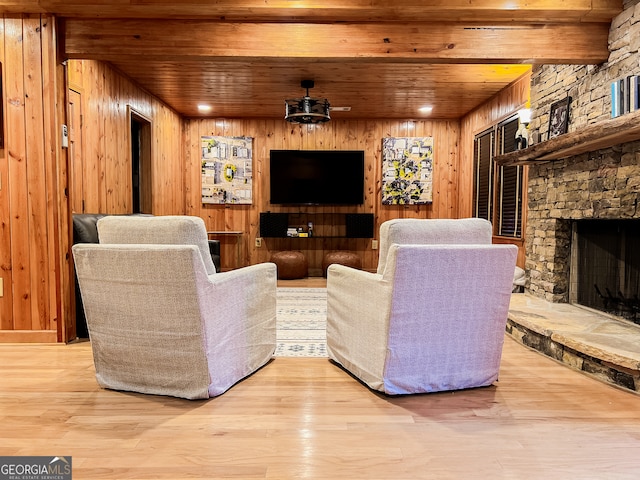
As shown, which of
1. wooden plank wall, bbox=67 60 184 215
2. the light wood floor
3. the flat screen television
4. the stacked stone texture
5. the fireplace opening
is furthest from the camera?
the flat screen television

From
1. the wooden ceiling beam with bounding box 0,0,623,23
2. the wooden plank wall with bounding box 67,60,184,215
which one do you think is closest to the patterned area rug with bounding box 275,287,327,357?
the wooden plank wall with bounding box 67,60,184,215

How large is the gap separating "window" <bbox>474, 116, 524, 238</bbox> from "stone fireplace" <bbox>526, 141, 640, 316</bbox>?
1.70 ft

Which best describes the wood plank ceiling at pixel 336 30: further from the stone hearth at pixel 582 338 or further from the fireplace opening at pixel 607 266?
the stone hearth at pixel 582 338

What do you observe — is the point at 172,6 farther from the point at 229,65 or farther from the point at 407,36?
the point at 407,36

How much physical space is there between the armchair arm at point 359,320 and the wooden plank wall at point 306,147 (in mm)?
4107

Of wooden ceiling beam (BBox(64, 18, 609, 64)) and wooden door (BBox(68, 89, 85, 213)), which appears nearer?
wooden ceiling beam (BBox(64, 18, 609, 64))

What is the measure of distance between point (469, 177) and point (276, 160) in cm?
296

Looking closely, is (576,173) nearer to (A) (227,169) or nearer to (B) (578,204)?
(B) (578,204)

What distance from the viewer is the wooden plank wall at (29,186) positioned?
9.74 feet

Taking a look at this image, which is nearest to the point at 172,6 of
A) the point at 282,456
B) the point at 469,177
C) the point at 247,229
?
the point at 282,456

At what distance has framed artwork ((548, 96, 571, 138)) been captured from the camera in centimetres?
341

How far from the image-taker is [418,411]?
1.97 m

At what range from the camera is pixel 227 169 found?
6559mm

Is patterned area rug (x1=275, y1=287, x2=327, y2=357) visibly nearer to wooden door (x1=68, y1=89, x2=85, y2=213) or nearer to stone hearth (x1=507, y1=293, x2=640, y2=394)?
stone hearth (x1=507, y1=293, x2=640, y2=394)
